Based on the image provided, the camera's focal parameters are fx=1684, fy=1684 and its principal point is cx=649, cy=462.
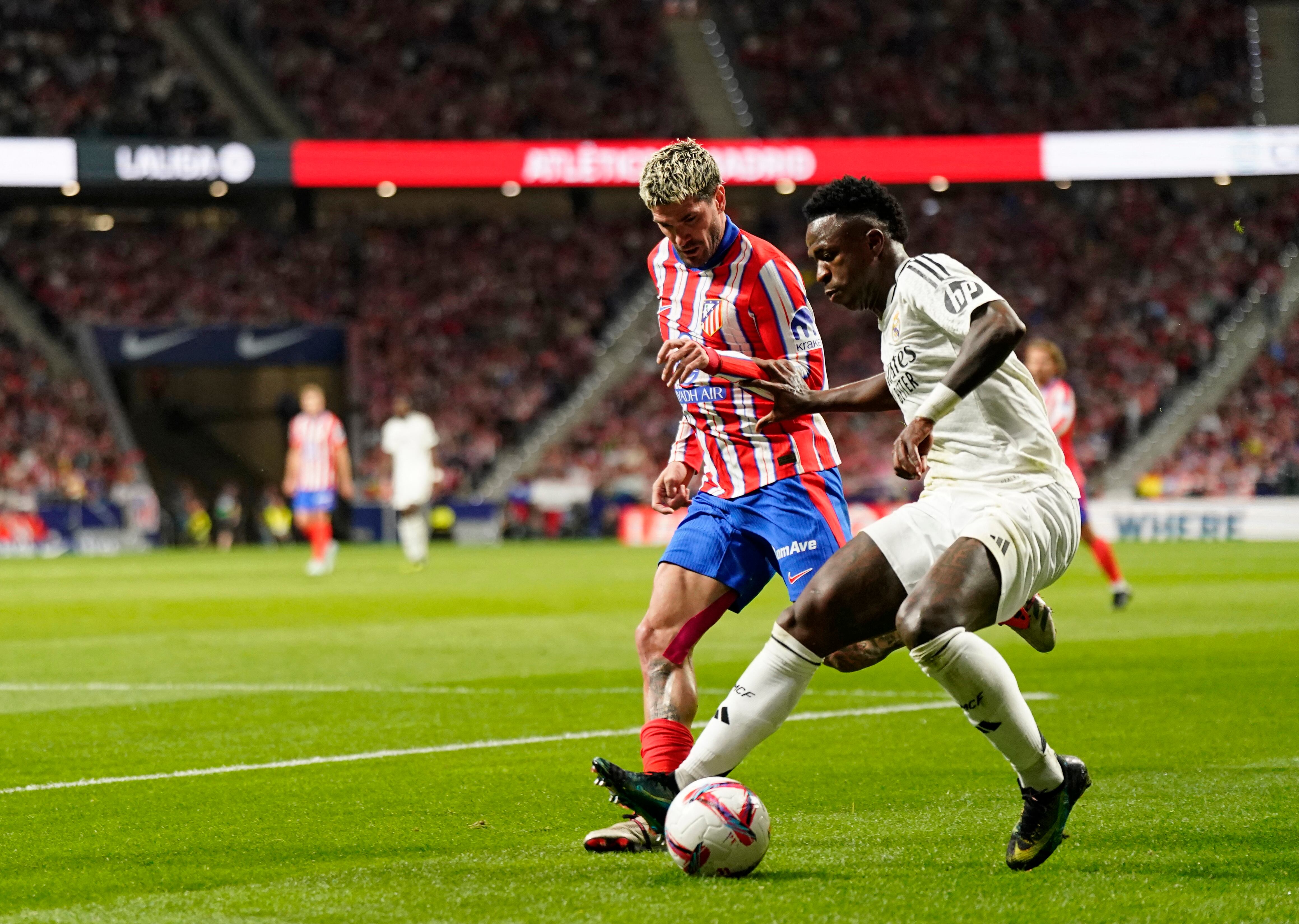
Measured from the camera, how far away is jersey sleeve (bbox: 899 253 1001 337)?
4.86 m

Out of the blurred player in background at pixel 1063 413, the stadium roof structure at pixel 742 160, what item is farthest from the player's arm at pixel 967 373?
the stadium roof structure at pixel 742 160

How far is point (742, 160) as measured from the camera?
33781 mm

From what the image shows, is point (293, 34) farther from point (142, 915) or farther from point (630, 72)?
point (142, 915)

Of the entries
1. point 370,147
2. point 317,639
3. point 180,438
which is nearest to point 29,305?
point 180,438

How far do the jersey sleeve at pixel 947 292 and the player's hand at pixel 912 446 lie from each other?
32 centimetres

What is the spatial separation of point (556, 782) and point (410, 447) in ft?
56.5

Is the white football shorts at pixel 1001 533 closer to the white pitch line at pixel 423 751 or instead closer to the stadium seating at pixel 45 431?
the white pitch line at pixel 423 751

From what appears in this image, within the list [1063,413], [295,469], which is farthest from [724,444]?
[295,469]

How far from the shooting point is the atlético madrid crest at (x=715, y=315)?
567cm

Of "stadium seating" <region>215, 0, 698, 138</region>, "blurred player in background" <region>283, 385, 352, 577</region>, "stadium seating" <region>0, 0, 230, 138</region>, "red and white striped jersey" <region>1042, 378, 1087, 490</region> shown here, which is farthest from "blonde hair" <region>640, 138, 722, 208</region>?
"stadium seating" <region>215, 0, 698, 138</region>

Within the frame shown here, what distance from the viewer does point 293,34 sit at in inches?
1499

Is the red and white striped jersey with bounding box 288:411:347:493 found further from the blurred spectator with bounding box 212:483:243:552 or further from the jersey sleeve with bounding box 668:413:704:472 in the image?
the jersey sleeve with bounding box 668:413:704:472

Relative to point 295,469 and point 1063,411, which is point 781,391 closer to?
point 1063,411

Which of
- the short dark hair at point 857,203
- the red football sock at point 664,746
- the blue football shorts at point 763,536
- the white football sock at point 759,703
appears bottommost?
the red football sock at point 664,746
